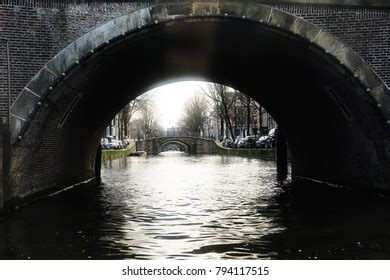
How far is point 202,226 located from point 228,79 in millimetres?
11167

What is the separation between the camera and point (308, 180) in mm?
21094

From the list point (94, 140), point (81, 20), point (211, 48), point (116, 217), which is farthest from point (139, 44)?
point (94, 140)

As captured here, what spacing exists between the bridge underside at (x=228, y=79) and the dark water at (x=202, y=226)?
1.02 m

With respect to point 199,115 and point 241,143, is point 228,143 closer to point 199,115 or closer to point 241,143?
point 241,143

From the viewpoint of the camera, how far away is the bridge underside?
12852mm

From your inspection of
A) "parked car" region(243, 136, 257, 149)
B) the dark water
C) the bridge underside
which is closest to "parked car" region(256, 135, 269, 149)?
"parked car" region(243, 136, 257, 149)

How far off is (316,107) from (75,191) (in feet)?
27.0

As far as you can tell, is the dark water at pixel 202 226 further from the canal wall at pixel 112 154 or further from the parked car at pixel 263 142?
the parked car at pixel 263 142

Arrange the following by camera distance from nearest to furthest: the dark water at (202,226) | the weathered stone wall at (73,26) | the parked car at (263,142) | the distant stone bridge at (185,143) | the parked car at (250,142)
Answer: the dark water at (202,226), the weathered stone wall at (73,26), the parked car at (263,142), the parked car at (250,142), the distant stone bridge at (185,143)

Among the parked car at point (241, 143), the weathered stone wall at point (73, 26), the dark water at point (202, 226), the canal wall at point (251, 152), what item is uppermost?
the weathered stone wall at point (73, 26)

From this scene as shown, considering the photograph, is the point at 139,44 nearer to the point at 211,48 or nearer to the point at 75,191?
the point at 211,48

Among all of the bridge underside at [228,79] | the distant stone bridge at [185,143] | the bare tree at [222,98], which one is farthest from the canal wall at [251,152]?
the bridge underside at [228,79]

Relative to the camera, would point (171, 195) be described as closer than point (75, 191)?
Yes

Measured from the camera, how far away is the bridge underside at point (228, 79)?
506 inches
